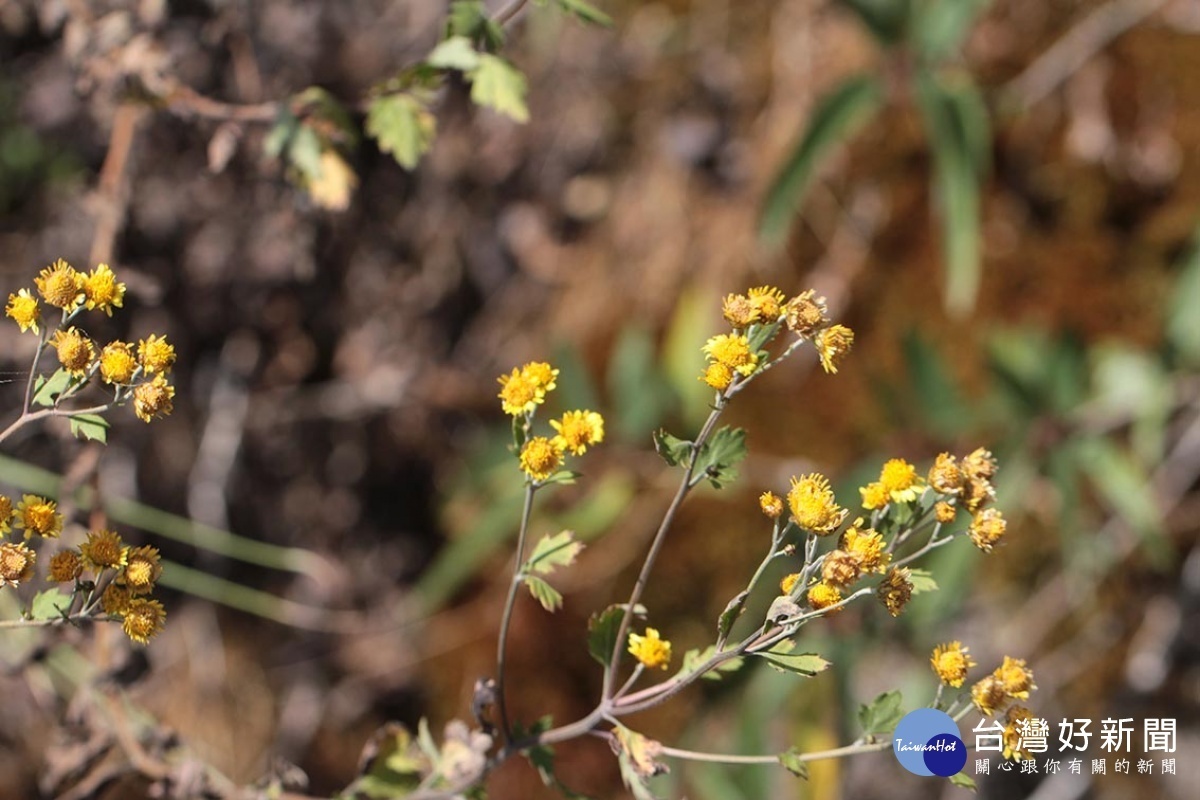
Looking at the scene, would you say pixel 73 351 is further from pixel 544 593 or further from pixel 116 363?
pixel 544 593

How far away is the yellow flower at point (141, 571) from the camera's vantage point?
87cm

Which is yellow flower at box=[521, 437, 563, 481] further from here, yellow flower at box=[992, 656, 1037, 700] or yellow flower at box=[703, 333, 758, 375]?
yellow flower at box=[992, 656, 1037, 700]

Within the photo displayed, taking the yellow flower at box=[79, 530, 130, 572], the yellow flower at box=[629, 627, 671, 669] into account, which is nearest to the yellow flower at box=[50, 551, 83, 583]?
the yellow flower at box=[79, 530, 130, 572]

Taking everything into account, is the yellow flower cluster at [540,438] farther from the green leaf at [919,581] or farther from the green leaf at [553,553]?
the green leaf at [919,581]

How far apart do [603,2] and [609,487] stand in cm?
111

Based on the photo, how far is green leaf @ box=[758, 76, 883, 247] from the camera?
70.7 inches

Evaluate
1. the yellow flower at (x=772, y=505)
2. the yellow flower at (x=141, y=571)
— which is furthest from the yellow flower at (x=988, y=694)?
the yellow flower at (x=141, y=571)

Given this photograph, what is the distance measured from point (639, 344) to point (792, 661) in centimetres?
111

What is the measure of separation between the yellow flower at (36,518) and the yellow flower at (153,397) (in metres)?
0.11

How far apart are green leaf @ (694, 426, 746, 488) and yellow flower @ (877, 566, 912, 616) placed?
0.15 meters

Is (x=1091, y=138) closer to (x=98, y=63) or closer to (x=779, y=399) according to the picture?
(x=779, y=399)

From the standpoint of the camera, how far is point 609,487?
1.95 metres

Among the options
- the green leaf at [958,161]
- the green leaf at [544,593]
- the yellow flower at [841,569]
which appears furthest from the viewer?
the green leaf at [958,161]

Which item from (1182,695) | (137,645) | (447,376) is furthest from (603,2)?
(1182,695)
